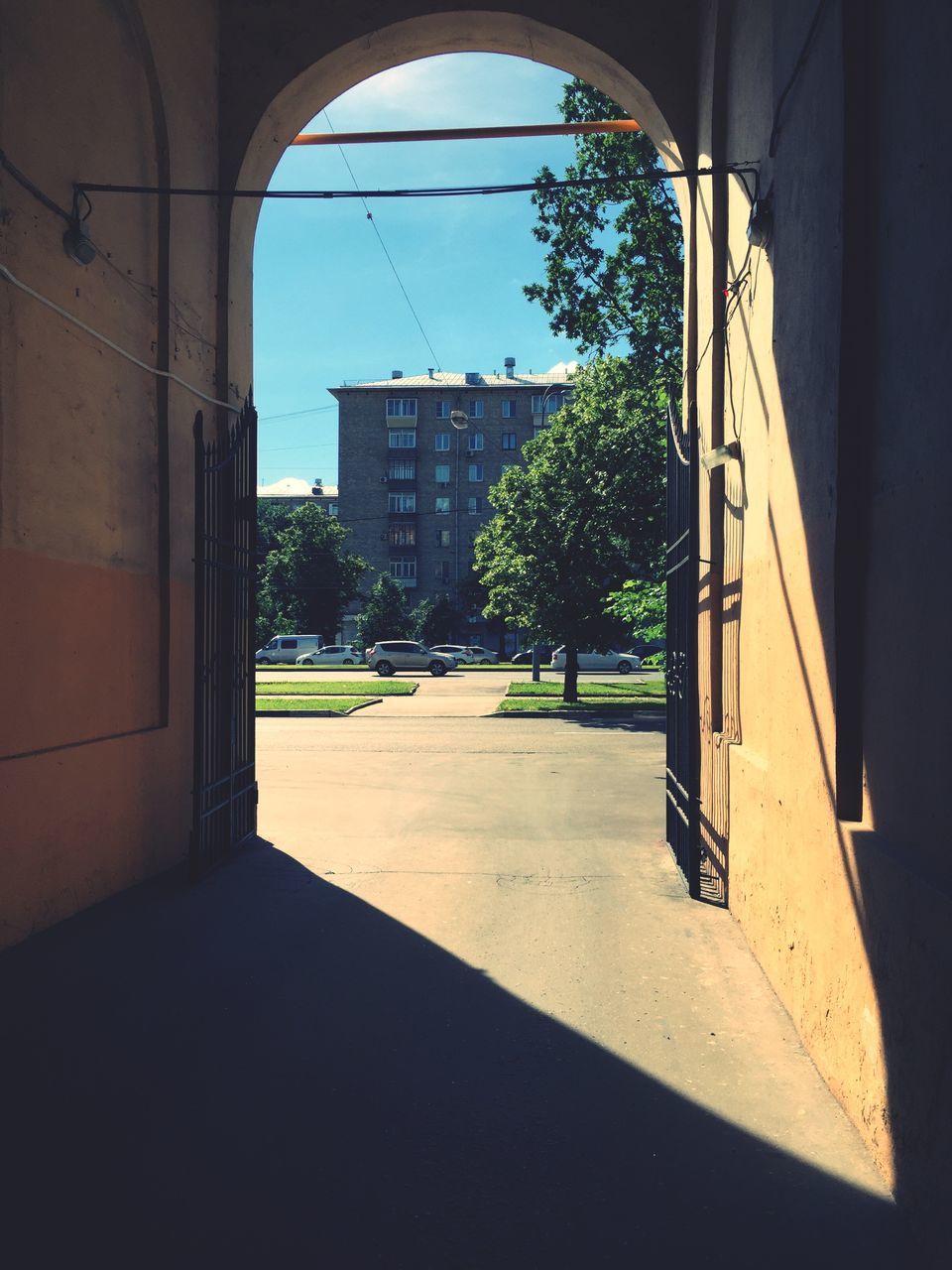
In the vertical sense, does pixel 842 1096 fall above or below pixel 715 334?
below

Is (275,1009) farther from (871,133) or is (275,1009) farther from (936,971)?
(871,133)

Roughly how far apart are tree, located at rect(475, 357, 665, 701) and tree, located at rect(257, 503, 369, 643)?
35607 mm

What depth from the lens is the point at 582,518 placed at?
902 inches

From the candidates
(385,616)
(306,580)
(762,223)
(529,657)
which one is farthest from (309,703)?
(306,580)

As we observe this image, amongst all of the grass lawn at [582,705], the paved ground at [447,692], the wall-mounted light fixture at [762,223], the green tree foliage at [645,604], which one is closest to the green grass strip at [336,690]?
the paved ground at [447,692]

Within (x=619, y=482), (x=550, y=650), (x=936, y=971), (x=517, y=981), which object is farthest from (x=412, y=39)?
(x=550, y=650)

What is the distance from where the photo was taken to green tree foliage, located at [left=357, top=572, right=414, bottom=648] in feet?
192

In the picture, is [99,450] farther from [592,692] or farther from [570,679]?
[592,692]

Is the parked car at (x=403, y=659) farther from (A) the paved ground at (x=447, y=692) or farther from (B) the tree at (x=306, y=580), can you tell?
(B) the tree at (x=306, y=580)

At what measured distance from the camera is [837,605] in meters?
3.71

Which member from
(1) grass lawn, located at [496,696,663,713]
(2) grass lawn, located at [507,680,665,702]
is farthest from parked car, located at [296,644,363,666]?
(1) grass lawn, located at [496,696,663,713]

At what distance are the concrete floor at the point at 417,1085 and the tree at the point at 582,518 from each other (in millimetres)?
15603

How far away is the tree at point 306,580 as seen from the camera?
58531 millimetres

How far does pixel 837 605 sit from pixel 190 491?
5493mm
